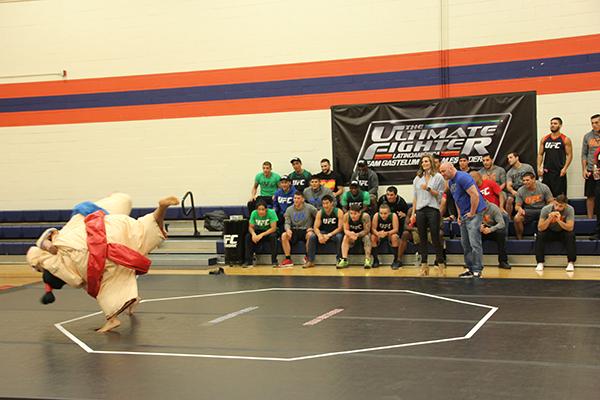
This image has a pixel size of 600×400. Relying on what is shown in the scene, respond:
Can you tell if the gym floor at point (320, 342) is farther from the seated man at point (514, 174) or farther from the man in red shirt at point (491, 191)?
the seated man at point (514, 174)

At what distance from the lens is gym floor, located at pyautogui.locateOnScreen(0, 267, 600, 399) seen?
3.88m

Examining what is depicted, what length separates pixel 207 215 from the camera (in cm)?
1105

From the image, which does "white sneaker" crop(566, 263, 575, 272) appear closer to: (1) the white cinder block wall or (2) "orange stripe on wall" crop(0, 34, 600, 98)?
(1) the white cinder block wall

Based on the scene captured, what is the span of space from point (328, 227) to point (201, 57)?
4256 mm

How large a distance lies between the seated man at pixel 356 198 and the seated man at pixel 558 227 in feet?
8.37

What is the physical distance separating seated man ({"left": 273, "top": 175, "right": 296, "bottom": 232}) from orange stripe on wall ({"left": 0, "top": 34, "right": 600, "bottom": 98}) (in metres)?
2.10

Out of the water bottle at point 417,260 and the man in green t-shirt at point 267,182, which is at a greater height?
the man in green t-shirt at point 267,182

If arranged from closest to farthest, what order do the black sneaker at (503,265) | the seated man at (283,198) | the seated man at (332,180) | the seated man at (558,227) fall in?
the seated man at (558,227)
the black sneaker at (503,265)
the seated man at (283,198)
the seated man at (332,180)

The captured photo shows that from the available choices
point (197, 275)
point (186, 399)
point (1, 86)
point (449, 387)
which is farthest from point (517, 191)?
point (1, 86)

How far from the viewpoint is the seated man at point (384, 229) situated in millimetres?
9734

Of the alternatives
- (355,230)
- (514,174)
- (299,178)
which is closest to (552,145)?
(514,174)

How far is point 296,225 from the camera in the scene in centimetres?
1038

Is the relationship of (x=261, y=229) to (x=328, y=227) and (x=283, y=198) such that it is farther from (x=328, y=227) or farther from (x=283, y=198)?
(x=328, y=227)

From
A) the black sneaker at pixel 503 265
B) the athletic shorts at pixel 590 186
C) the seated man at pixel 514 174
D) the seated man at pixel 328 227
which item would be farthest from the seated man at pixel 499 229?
the seated man at pixel 328 227
